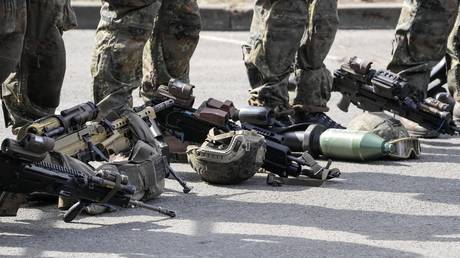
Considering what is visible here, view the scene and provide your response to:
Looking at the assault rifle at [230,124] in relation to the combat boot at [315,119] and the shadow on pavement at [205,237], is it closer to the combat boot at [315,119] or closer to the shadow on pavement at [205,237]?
the shadow on pavement at [205,237]

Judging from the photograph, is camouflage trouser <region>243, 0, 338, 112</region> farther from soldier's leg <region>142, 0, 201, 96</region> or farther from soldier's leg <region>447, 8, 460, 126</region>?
soldier's leg <region>447, 8, 460, 126</region>

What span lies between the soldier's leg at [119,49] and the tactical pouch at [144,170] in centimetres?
49

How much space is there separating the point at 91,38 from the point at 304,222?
733 centimetres

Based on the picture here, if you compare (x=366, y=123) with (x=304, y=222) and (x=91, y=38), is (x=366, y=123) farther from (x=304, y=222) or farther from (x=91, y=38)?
(x=91, y=38)

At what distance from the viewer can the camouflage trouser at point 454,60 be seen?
8.30 m

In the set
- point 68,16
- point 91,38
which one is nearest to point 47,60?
point 68,16

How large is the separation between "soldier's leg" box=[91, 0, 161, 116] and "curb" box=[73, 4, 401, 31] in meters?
7.15

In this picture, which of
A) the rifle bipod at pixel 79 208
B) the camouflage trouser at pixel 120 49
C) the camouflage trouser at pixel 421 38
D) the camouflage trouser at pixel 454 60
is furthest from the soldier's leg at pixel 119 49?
the camouflage trouser at pixel 454 60

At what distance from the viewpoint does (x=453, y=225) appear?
5.31 meters

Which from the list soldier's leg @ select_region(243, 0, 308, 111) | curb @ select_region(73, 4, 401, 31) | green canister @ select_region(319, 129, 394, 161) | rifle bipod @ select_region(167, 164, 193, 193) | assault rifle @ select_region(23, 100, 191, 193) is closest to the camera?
assault rifle @ select_region(23, 100, 191, 193)

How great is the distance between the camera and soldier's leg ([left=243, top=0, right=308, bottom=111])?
6.90m

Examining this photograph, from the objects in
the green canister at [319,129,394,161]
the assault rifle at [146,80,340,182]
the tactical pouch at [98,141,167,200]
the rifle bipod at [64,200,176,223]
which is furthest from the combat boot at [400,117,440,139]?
the rifle bipod at [64,200,176,223]

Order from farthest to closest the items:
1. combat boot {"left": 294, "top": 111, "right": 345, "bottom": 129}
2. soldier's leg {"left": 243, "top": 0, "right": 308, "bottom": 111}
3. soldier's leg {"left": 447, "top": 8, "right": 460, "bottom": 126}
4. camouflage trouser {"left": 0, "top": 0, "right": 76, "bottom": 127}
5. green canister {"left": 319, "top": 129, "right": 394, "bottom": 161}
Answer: soldier's leg {"left": 447, "top": 8, "right": 460, "bottom": 126}, combat boot {"left": 294, "top": 111, "right": 345, "bottom": 129}, soldier's leg {"left": 243, "top": 0, "right": 308, "bottom": 111}, green canister {"left": 319, "top": 129, "right": 394, "bottom": 161}, camouflage trouser {"left": 0, "top": 0, "right": 76, "bottom": 127}

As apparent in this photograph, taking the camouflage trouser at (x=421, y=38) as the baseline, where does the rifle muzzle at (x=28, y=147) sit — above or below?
above
